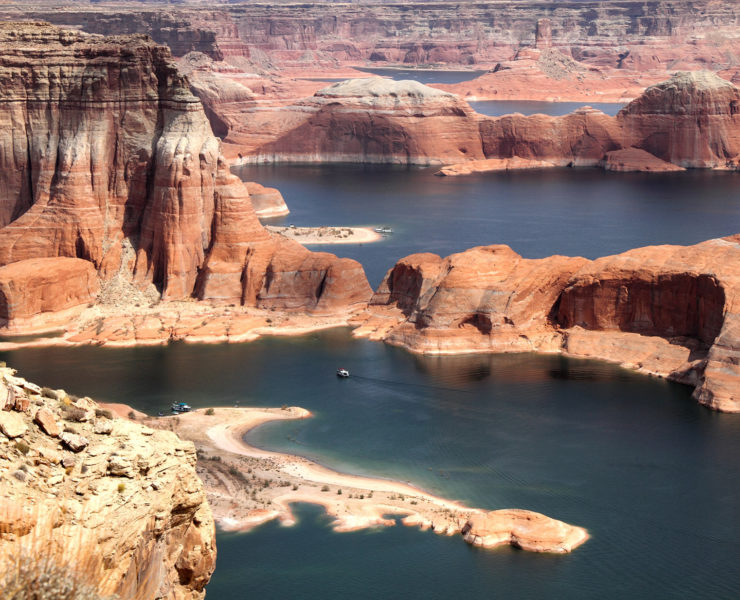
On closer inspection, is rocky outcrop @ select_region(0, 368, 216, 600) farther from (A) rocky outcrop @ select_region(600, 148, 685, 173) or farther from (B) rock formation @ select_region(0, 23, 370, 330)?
(A) rocky outcrop @ select_region(600, 148, 685, 173)

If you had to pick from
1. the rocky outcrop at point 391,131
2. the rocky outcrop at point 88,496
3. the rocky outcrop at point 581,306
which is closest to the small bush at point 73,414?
the rocky outcrop at point 88,496

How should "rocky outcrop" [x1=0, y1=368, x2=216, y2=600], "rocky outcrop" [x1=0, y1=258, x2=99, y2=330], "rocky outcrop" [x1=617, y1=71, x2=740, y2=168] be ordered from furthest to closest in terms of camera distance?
"rocky outcrop" [x1=617, y1=71, x2=740, y2=168], "rocky outcrop" [x1=0, y1=258, x2=99, y2=330], "rocky outcrop" [x1=0, y1=368, x2=216, y2=600]

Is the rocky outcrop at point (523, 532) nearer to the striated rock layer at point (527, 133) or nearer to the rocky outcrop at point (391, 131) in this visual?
the striated rock layer at point (527, 133)

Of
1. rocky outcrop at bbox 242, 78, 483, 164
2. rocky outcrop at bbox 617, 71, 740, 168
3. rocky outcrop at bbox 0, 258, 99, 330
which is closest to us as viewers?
A: rocky outcrop at bbox 0, 258, 99, 330

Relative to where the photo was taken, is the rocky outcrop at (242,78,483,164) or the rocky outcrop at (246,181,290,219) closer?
the rocky outcrop at (246,181,290,219)

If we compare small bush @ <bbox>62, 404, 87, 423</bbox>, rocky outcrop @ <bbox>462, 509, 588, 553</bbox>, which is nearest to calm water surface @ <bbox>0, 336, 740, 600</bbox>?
rocky outcrop @ <bbox>462, 509, 588, 553</bbox>

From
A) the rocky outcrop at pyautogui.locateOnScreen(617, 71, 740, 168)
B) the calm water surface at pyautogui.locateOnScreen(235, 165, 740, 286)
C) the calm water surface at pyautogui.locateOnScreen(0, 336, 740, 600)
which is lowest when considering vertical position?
the calm water surface at pyautogui.locateOnScreen(0, 336, 740, 600)

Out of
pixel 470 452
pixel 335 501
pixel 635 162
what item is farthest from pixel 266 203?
pixel 335 501

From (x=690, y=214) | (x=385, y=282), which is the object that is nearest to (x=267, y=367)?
(x=385, y=282)
